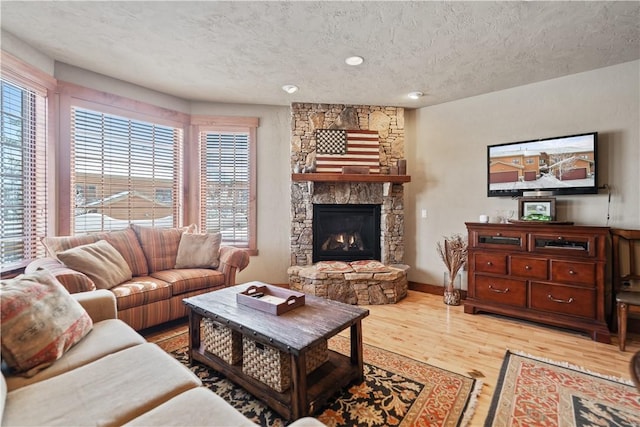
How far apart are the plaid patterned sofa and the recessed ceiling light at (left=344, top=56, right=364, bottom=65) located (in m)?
2.27

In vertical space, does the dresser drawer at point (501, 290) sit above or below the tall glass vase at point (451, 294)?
above

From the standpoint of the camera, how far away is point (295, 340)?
59.4 inches

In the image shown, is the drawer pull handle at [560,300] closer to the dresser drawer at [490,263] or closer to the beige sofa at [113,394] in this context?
the dresser drawer at [490,263]

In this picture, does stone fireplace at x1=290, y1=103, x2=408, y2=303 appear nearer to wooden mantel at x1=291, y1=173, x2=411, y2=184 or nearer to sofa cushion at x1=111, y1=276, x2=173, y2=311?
wooden mantel at x1=291, y1=173, x2=411, y2=184

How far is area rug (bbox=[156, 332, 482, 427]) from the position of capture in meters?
1.61

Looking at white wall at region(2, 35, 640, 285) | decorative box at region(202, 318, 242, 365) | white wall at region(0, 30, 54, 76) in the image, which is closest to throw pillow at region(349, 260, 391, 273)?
white wall at region(2, 35, 640, 285)

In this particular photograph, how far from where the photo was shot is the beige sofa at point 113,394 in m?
1.00

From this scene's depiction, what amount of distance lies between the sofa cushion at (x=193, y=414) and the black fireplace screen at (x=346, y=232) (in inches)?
118

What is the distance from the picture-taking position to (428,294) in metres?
3.94

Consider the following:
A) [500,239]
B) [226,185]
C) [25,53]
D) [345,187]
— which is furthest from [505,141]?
[25,53]

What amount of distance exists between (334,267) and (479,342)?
176 centimetres

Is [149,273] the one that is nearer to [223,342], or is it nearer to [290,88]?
[223,342]

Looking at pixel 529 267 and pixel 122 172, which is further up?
pixel 122 172

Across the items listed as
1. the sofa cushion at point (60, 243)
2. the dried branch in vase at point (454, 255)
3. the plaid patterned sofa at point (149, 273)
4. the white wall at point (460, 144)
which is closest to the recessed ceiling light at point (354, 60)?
the white wall at point (460, 144)
